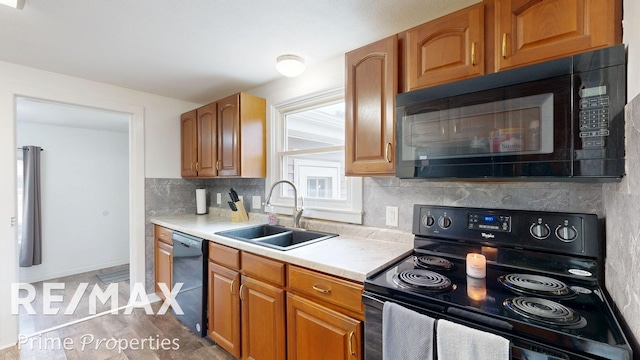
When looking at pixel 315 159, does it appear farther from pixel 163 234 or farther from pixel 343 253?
pixel 163 234

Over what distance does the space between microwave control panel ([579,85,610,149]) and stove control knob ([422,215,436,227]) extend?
0.70 meters

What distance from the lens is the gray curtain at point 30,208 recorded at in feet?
11.4

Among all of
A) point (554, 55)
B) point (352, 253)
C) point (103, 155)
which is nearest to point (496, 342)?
point (352, 253)

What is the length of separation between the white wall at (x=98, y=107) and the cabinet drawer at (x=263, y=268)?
1.76 m

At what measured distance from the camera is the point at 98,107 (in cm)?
258

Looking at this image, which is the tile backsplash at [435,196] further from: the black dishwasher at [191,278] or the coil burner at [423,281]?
the black dishwasher at [191,278]

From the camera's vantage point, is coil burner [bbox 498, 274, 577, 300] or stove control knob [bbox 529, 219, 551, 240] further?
stove control knob [bbox 529, 219, 551, 240]

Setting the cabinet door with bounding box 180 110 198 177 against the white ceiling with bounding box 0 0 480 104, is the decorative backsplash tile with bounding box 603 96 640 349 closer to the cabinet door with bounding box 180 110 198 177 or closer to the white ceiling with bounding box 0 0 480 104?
the white ceiling with bounding box 0 0 480 104

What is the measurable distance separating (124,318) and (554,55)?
11.5ft

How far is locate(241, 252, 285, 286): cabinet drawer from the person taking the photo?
5.02 ft

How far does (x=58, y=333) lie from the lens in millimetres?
2283

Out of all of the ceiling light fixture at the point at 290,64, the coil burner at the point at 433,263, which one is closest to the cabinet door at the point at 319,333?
the coil burner at the point at 433,263

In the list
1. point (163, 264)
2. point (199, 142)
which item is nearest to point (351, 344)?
point (163, 264)

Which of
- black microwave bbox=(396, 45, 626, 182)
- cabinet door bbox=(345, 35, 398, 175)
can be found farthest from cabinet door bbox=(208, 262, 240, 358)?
black microwave bbox=(396, 45, 626, 182)
